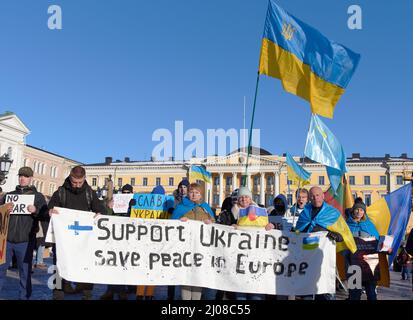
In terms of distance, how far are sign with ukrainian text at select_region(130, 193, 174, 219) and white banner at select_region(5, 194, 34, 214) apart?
1.66 m

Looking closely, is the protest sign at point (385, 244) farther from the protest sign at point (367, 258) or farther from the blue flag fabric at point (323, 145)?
the blue flag fabric at point (323, 145)

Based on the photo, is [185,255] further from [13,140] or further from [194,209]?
[13,140]

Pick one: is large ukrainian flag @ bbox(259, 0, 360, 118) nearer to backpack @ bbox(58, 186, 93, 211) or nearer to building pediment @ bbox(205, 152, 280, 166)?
backpack @ bbox(58, 186, 93, 211)

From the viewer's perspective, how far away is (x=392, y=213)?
9.57 metres

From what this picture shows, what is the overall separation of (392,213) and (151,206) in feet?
16.9

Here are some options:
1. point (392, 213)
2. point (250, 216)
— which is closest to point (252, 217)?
point (250, 216)

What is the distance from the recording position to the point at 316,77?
873 centimetres

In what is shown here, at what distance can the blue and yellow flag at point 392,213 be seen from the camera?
Result: 9383 mm

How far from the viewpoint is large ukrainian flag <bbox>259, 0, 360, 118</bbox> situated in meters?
8.76

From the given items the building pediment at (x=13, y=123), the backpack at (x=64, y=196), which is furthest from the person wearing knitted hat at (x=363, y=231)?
the building pediment at (x=13, y=123)

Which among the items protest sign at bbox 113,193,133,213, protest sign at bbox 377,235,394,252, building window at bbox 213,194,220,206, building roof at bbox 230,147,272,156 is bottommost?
building window at bbox 213,194,220,206

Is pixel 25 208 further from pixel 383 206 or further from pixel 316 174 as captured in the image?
pixel 316 174

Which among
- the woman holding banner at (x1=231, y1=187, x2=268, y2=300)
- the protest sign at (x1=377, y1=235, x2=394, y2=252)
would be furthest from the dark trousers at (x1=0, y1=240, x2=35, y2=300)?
the protest sign at (x1=377, y1=235, x2=394, y2=252)

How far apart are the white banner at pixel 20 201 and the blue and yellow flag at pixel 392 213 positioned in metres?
6.60
